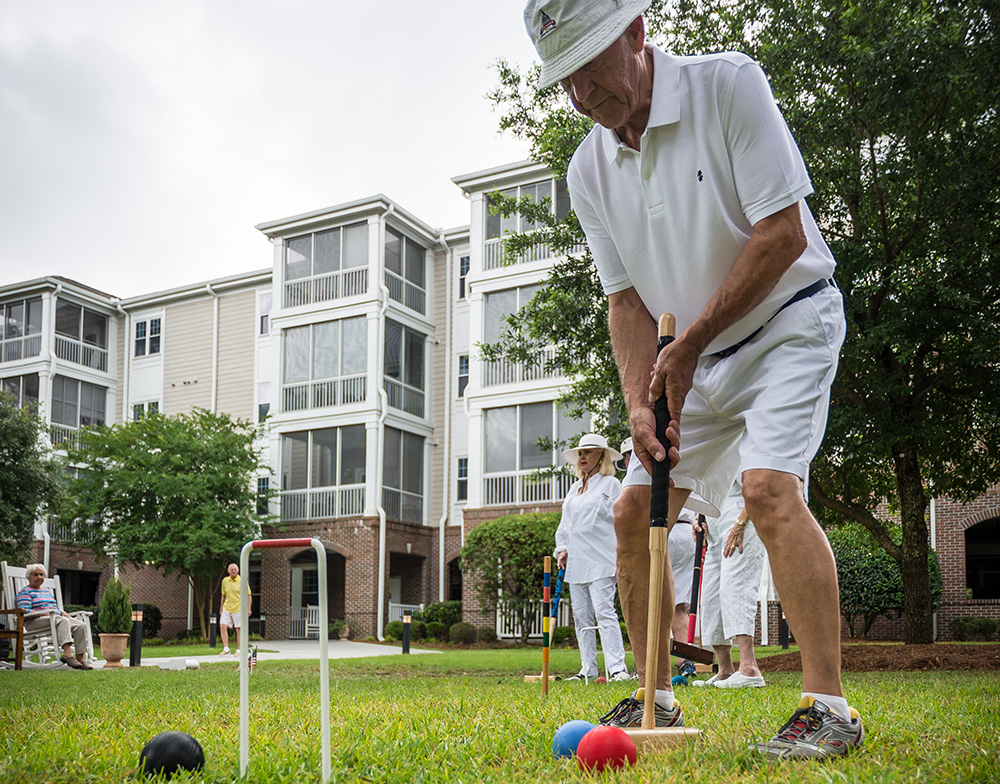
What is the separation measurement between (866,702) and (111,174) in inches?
209

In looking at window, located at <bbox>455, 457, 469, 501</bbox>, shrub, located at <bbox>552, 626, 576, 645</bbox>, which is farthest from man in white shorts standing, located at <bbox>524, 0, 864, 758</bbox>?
window, located at <bbox>455, 457, 469, 501</bbox>

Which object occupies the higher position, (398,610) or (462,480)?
(462,480)

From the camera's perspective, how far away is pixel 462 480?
2906 cm

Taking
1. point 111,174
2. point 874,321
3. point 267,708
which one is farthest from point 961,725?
point 874,321

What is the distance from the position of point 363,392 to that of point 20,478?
9.53 metres

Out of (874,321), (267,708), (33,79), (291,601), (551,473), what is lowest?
(291,601)

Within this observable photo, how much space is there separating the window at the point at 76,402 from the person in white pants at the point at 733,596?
95.6 feet

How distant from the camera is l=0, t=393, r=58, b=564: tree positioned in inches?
830

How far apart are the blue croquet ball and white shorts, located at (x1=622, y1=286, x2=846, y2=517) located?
843mm

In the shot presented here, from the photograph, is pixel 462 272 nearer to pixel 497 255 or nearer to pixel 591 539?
pixel 497 255

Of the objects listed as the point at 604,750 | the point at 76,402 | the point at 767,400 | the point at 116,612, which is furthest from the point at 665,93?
the point at 76,402

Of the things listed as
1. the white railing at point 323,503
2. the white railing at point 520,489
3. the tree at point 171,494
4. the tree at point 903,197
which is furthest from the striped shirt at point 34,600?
the white railing at point 323,503

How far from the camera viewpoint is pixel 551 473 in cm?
1445

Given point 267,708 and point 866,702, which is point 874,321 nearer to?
point 866,702
